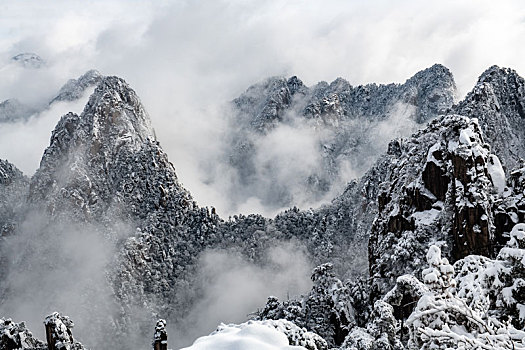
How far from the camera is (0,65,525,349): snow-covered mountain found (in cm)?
3256

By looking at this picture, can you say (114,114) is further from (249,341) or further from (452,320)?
(452,320)

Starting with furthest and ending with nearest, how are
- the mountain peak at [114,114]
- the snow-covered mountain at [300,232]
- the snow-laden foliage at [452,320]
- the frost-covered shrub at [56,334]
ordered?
the mountain peak at [114,114], the frost-covered shrub at [56,334], the snow-covered mountain at [300,232], the snow-laden foliage at [452,320]

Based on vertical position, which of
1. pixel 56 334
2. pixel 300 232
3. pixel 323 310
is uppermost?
pixel 300 232

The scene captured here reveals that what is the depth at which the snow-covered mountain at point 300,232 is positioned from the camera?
3256cm

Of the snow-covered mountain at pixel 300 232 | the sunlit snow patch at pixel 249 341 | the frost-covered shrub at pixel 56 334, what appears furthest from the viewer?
the frost-covered shrub at pixel 56 334

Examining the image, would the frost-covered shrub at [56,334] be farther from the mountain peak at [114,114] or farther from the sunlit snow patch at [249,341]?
the mountain peak at [114,114]

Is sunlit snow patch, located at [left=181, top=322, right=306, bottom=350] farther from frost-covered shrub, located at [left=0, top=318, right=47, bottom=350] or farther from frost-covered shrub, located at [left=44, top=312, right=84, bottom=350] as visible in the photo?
frost-covered shrub, located at [left=0, top=318, right=47, bottom=350]

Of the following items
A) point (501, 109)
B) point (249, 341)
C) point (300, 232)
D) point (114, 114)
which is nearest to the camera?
point (249, 341)

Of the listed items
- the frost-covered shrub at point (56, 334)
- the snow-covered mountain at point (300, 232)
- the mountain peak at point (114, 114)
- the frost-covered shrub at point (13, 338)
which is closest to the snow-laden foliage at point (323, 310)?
the snow-covered mountain at point (300, 232)

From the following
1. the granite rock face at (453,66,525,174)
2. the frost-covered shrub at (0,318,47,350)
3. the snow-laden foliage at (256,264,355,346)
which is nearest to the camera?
the frost-covered shrub at (0,318,47,350)

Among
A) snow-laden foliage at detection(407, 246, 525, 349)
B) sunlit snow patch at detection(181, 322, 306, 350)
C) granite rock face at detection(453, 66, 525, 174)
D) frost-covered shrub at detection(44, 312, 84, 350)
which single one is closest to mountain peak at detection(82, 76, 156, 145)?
granite rock face at detection(453, 66, 525, 174)

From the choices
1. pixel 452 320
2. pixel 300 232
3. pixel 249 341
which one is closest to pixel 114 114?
pixel 300 232

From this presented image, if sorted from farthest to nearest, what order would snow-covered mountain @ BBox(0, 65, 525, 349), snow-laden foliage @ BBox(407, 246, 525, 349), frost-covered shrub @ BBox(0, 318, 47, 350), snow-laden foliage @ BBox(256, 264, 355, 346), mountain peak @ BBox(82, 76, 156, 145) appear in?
mountain peak @ BBox(82, 76, 156, 145) < snow-laden foliage @ BBox(256, 264, 355, 346) < frost-covered shrub @ BBox(0, 318, 47, 350) < snow-covered mountain @ BBox(0, 65, 525, 349) < snow-laden foliage @ BBox(407, 246, 525, 349)

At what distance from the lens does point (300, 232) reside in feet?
409
